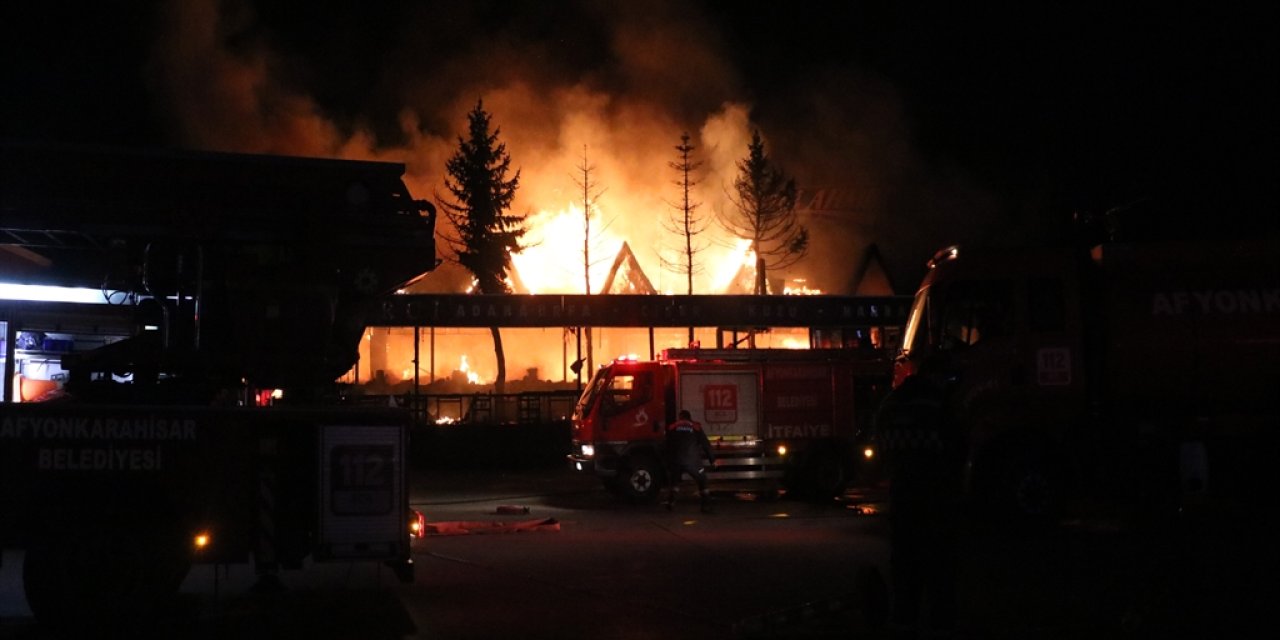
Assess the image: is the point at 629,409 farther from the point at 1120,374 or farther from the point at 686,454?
the point at 1120,374

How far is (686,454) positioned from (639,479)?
1.90m

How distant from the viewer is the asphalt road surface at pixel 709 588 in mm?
8109

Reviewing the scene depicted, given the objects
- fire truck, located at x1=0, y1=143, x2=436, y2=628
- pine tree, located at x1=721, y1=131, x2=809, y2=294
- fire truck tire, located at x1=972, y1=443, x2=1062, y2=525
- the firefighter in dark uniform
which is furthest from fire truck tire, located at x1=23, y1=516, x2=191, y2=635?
pine tree, located at x1=721, y1=131, x2=809, y2=294

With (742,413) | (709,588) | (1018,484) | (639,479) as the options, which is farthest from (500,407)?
(709,588)

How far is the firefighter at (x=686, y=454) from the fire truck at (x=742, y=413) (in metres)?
1.59

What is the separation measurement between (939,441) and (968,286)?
7525mm

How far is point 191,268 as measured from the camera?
8469 millimetres

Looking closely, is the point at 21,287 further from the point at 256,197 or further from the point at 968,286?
the point at 968,286

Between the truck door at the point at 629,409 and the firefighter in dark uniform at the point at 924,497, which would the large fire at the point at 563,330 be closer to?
the truck door at the point at 629,409

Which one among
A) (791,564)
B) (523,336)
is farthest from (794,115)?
(791,564)

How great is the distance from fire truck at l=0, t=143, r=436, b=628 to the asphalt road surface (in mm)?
686

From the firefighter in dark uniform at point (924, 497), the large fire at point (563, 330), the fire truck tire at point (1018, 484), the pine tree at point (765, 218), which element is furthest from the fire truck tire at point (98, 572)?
the pine tree at point (765, 218)

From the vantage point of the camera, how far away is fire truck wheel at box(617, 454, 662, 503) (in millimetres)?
19094

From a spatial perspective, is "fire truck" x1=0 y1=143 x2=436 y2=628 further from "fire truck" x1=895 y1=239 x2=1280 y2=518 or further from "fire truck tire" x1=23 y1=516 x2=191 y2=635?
"fire truck" x1=895 y1=239 x2=1280 y2=518
